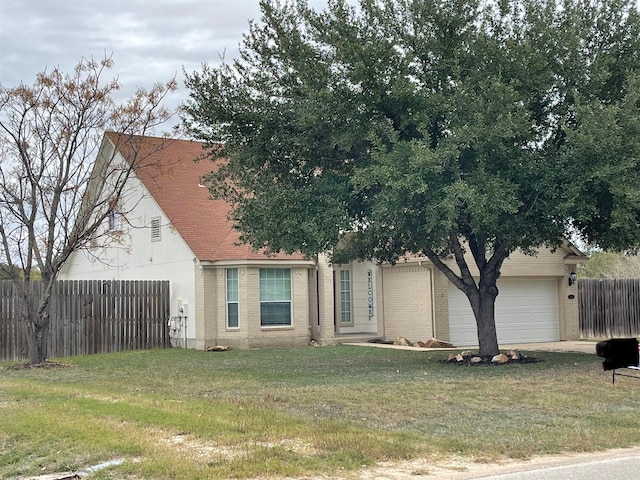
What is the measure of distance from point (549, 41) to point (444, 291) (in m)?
10.2

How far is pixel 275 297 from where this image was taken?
24.2m

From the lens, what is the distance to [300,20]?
16.4 metres

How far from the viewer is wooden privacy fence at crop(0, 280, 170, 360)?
2164 cm

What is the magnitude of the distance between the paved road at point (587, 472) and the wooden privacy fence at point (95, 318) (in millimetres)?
17168

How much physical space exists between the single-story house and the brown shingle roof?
0.15ft

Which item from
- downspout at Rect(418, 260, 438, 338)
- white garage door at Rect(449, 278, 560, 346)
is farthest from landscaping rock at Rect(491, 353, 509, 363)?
white garage door at Rect(449, 278, 560, 346)

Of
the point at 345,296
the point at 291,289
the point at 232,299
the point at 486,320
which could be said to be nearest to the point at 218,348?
the point at 232,299

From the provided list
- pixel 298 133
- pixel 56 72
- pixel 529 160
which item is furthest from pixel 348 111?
pixel 56 72

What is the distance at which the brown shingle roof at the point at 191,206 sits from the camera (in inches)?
942

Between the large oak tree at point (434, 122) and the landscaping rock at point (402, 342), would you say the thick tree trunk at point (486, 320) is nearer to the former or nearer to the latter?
the large oak tree at point (434, 122)

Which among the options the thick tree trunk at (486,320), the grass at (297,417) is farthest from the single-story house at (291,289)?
the grass at (297,417)

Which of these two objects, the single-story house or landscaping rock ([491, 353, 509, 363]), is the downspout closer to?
the single-story house

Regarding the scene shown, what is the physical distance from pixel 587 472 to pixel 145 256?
69.2 ft

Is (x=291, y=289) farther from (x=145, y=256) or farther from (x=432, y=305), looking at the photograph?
(x=145, y=256)
